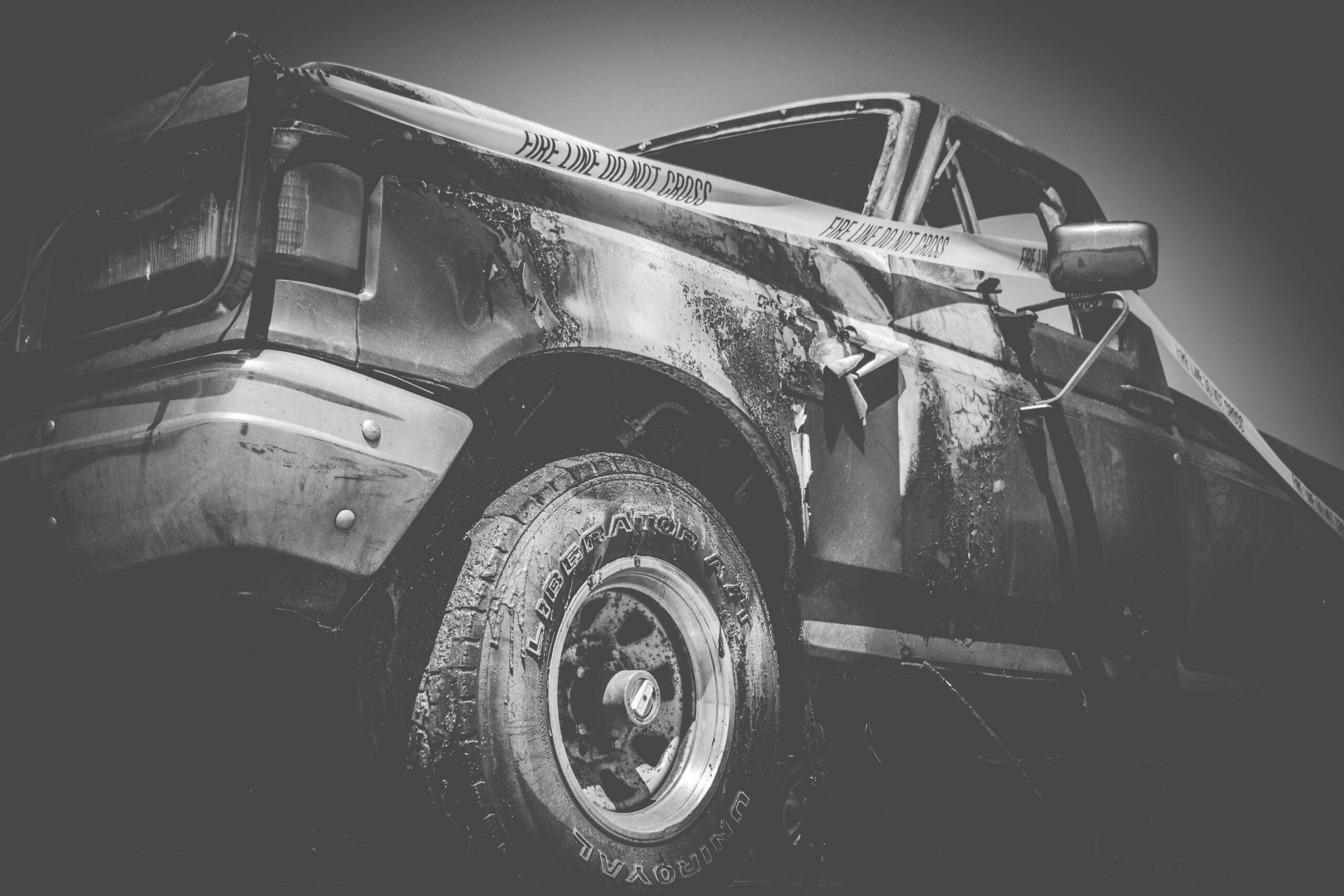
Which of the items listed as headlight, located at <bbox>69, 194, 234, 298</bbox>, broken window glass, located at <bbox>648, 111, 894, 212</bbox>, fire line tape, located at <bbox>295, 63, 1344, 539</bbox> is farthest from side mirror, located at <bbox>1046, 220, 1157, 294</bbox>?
headlight, located at <bbox>69, 194, 234, 298</bbox>

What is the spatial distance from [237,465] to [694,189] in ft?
4.13

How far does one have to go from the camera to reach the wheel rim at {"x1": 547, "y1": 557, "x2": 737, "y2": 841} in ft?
7.05

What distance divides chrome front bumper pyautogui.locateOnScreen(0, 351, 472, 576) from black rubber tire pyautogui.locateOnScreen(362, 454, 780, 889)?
0.15m

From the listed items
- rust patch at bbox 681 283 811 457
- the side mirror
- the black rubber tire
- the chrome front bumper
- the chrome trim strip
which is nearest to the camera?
the chrome front bumper

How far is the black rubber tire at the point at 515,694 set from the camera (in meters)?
1.86

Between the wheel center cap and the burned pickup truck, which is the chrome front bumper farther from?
the wheel center cap

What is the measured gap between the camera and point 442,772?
6.09ft

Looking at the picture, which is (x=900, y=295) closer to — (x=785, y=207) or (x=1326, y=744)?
(x=785, y=207)

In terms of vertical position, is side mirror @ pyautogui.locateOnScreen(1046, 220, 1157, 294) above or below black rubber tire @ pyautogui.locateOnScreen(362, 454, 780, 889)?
above

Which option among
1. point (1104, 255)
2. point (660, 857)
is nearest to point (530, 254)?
point (660, 857)

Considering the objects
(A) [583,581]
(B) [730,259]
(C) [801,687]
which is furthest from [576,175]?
(C) [801,687]

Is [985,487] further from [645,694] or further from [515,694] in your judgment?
[515,694]

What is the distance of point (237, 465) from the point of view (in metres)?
1.75

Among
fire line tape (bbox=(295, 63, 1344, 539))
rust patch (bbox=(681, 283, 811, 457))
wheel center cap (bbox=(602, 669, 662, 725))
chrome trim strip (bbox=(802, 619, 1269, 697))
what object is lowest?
wheel center cap (bbox=(602, 669, 662, 725))
